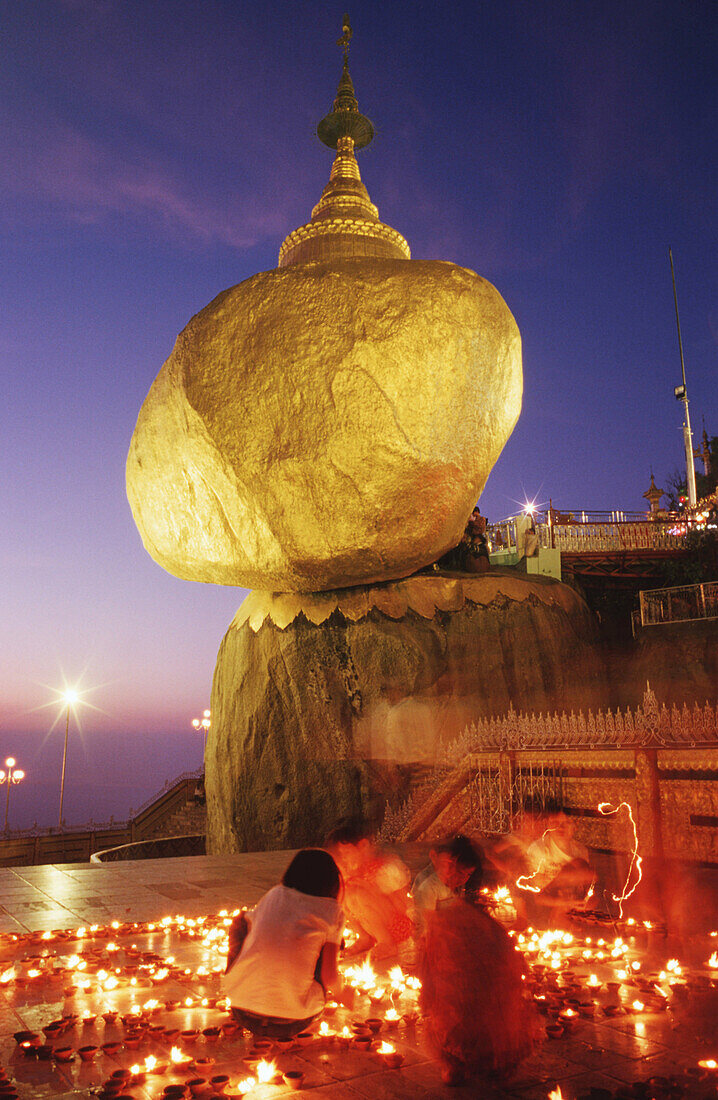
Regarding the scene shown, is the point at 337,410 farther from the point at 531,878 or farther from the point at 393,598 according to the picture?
the point at 531,878

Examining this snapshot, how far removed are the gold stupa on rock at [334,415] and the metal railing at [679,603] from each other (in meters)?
7.69

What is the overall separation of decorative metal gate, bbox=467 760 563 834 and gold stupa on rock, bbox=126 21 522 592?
4.41 metres

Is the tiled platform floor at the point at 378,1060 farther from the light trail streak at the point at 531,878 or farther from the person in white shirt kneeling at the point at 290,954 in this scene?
the light trail streak at the point at 531,878

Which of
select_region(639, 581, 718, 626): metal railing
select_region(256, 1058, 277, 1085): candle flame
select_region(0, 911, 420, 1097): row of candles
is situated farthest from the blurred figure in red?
select_region(639, 581, 718, 626): metal railing

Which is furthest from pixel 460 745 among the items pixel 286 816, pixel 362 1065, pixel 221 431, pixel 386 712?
pixel 362 1065

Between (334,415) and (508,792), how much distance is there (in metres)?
6.34

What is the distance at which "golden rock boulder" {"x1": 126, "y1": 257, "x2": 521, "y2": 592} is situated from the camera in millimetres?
12609

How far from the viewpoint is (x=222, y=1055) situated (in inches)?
144

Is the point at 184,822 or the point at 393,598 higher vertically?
the point at 393,598

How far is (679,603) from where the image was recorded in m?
19.4

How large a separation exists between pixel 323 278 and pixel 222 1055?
11.5m

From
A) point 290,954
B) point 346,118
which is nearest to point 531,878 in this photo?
point 290,954

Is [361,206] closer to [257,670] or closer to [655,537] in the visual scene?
[257,670]

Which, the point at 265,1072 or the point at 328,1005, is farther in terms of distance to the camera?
the point at 328,1005
